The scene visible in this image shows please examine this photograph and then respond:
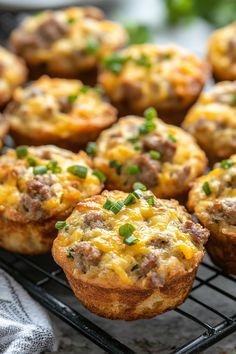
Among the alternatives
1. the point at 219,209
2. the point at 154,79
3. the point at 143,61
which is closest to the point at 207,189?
the point at 219,209

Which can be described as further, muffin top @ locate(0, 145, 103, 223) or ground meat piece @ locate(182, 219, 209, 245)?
muffin top @ locate(0, 145, 103, 223)

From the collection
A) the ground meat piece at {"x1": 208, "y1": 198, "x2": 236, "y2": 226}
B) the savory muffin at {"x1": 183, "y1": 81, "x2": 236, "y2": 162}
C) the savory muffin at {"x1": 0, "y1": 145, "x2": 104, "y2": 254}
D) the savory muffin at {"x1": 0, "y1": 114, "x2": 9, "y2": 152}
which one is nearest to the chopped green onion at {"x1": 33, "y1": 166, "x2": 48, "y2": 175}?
the savory muffin at {"x1": 0, "y1": 145, "x2": 104, "y2": 254}

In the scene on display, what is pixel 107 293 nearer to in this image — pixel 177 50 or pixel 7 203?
pixel 7 203

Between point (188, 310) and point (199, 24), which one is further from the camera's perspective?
point (199, 24)

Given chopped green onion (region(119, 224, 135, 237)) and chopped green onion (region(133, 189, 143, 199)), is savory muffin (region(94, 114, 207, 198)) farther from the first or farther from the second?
chopped green onion (region(119, 224, 135, 237))

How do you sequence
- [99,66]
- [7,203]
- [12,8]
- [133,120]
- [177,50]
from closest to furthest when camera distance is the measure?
[7,203] → [133,120] → [177,50] → [99,66] → [12,8]

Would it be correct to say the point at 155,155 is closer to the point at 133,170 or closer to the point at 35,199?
the point at 133,170

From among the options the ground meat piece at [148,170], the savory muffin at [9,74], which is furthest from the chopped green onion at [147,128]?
the savory muffin at [9,74]

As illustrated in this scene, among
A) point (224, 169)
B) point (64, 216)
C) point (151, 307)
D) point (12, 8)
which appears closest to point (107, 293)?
point (151, 307)
